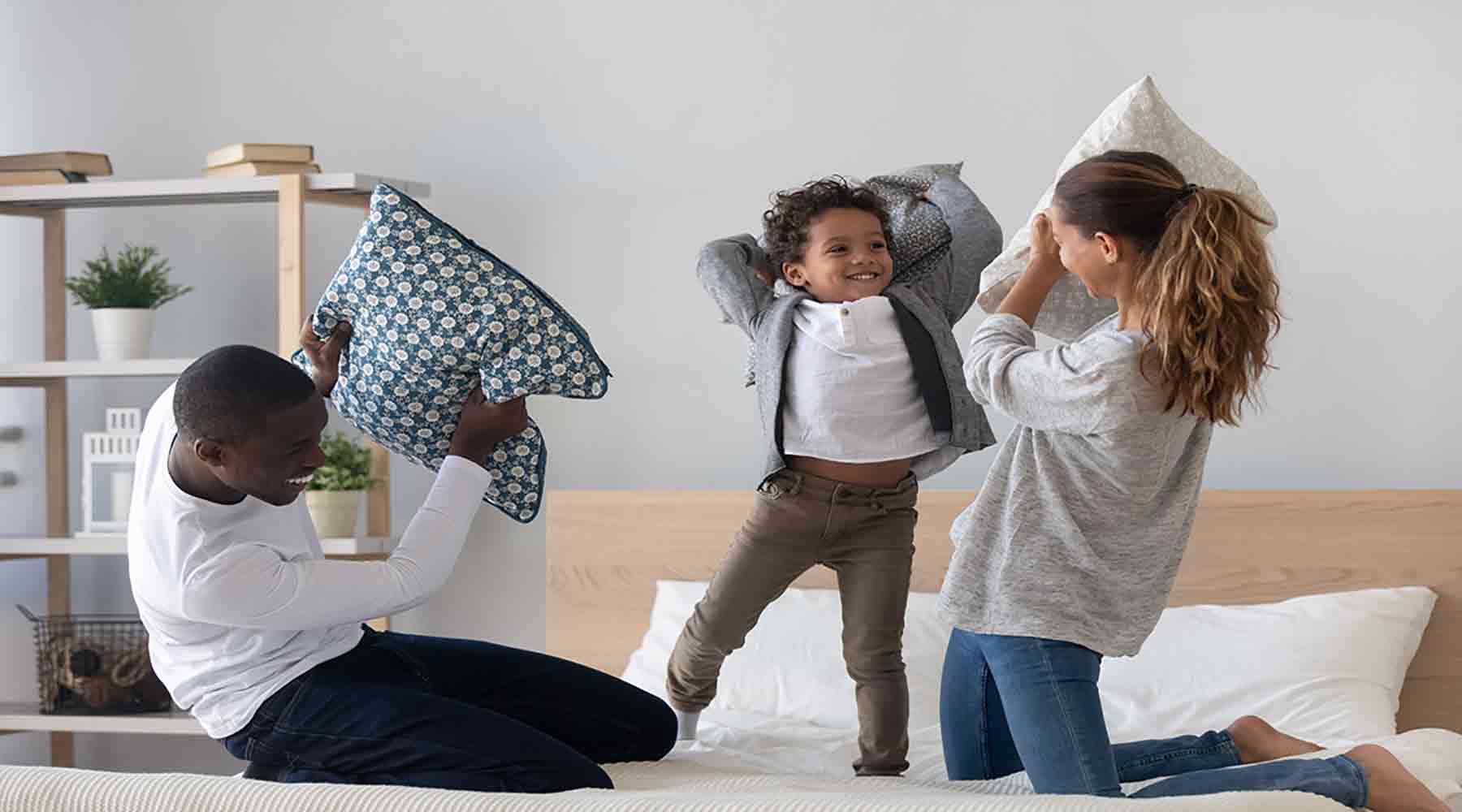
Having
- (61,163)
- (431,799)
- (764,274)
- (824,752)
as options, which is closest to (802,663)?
(824,752)

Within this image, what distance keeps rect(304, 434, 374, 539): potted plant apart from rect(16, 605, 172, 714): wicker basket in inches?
17.9

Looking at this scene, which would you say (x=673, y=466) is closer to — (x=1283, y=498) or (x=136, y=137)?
(x=1283, y=498)

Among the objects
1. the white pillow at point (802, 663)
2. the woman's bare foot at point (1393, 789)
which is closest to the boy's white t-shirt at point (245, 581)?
the white pillow at point (802, 663)

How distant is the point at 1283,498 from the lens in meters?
2.69

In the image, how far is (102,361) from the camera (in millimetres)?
3172

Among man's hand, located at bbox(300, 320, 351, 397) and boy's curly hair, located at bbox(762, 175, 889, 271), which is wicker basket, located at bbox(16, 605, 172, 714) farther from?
boy's curly hair, located at bbox(762, 175, 889, 271)

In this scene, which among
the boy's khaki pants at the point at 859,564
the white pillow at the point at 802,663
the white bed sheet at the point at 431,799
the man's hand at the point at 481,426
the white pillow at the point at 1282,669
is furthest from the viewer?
the white pillow at the point at 802,663

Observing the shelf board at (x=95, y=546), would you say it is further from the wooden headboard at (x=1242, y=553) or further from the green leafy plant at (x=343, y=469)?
the wooden headboard at (x=1242, y=553)

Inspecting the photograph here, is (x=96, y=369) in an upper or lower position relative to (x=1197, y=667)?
upper

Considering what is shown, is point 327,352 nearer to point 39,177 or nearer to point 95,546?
point 95,546

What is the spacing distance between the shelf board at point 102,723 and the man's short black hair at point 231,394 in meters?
1.59

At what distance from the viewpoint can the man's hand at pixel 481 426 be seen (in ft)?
6.08

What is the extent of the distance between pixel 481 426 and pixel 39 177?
1.87 metres

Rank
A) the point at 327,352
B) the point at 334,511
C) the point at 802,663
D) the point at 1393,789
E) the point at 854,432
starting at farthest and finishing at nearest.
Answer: the point at 334,511 → the point at 802,663 → the point at 854,432 → the point at 327,352 → the point at 1393,789
